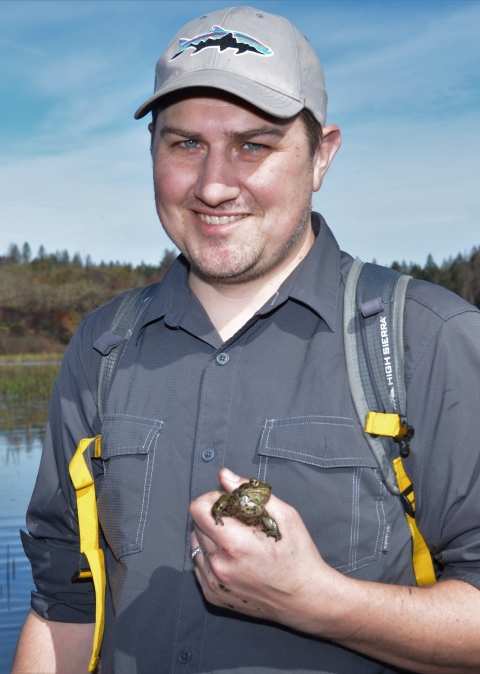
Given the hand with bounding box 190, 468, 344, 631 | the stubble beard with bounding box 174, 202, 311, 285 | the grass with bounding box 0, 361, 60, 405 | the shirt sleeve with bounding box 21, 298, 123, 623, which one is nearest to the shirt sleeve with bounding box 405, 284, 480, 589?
the hand with bounding box 190, 468, 344, 631

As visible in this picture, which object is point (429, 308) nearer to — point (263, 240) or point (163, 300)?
point (263, 240)

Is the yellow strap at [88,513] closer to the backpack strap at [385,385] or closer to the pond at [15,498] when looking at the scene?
the backpack strap at [385,385]

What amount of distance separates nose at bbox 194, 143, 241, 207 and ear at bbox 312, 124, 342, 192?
0.43m

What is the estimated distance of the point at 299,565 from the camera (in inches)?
91.6

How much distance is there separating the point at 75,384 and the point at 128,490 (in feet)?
1.79

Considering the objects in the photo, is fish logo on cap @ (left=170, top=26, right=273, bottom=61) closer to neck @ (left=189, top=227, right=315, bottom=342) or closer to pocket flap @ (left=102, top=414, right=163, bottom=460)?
neck @ (left=189, top=227, right=315, bottom=342)

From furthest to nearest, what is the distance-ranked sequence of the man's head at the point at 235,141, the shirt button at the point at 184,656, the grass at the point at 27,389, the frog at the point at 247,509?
the grass at the point at 27,389
the man's head at the point at 235,141
the shirt button at the point at 184,656
the frog at the point at 247,509

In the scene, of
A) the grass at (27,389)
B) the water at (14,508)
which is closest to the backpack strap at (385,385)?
the water at (14,508)

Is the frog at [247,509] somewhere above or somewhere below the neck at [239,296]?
below

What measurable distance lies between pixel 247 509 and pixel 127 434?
0.88 metres

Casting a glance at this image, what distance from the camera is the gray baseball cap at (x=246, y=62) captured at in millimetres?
2930

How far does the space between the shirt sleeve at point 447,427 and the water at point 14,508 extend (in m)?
5.18

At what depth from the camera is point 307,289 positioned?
303cm

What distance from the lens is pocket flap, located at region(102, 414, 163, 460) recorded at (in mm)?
2959
